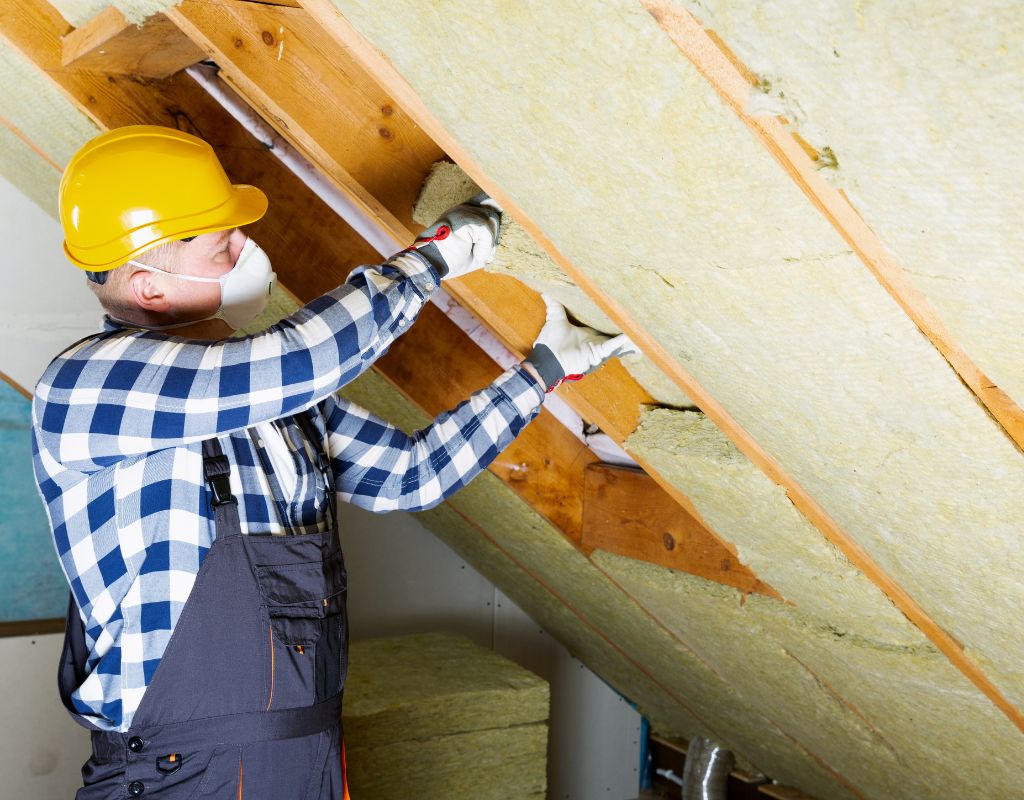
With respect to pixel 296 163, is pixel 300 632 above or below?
below

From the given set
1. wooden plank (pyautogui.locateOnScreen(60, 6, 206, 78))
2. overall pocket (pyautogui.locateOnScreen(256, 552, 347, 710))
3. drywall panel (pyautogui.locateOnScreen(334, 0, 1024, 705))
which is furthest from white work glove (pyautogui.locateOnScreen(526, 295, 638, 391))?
wooden plank (pyautogui.locateOnScreen(60, 6, 206, 78))

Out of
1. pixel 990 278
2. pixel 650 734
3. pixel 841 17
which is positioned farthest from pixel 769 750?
pixel 841 17

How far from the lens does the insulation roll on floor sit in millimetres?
2857

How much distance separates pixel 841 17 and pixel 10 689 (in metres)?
3.14

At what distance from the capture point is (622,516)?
2.38 meters


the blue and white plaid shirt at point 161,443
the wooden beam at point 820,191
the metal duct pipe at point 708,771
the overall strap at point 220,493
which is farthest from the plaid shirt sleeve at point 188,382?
the metal duct pipe at point 708,771

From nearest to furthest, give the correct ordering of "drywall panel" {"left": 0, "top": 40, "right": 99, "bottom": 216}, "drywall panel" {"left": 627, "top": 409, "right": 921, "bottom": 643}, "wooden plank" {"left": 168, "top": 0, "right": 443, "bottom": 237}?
"wooden plank" {"left": 168, "top": 0, "right": 443, "bottom": 237}, "drywall panel" {"left": 627, "top": 409, "right": 921, "bottom": 643}, "drywall panel" {"left": 0, "top": 40, "right": 99, "bottom": 216}

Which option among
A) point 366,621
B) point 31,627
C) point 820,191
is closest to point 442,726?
point 366,621

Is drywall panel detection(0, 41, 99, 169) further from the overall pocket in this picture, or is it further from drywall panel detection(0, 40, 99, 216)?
the overall pocket

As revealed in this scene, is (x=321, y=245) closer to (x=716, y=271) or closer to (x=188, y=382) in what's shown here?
(x=188, y=382)

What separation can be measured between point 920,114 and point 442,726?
8.23ft

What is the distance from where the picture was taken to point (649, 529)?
7.62ft

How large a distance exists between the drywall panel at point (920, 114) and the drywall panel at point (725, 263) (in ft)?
0.25

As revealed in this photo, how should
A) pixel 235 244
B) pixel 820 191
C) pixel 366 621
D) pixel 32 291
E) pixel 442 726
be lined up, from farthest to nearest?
pixel 366 621, pixel 32 291, pixel 442 726, pixel 235 244, pixel 820 191
